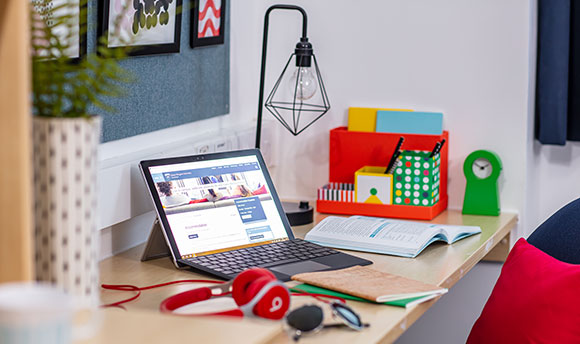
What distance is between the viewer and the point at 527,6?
Result: 2014 mm

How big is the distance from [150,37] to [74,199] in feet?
2.80

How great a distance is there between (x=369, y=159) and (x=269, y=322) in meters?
1.02

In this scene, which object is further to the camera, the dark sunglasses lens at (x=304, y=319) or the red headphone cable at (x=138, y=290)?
the red headphone cable at (x=138, y=290)

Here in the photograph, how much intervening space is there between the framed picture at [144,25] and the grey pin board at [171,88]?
2cm

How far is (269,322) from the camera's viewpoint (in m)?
1.14

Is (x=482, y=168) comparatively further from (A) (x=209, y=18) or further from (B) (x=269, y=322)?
(B) (x=269, y=322)

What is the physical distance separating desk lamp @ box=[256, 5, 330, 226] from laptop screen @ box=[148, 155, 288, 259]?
7.7 inches

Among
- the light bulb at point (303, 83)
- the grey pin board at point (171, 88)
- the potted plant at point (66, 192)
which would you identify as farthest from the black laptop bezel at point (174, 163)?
the potted plant at point (66, 192)

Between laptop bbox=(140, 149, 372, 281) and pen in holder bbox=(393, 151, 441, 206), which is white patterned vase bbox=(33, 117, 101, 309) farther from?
pen in holder bbox=(393, 151, 441, 206)

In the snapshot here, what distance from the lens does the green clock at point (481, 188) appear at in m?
2.03

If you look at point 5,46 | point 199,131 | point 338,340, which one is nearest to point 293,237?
point 199,131

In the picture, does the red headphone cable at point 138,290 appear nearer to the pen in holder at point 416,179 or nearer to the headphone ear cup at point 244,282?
the headphone ear cup at point 244,282

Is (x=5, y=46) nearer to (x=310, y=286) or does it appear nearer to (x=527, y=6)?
(x=310, y=286)

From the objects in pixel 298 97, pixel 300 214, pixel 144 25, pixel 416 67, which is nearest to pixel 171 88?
pixel 144 25
